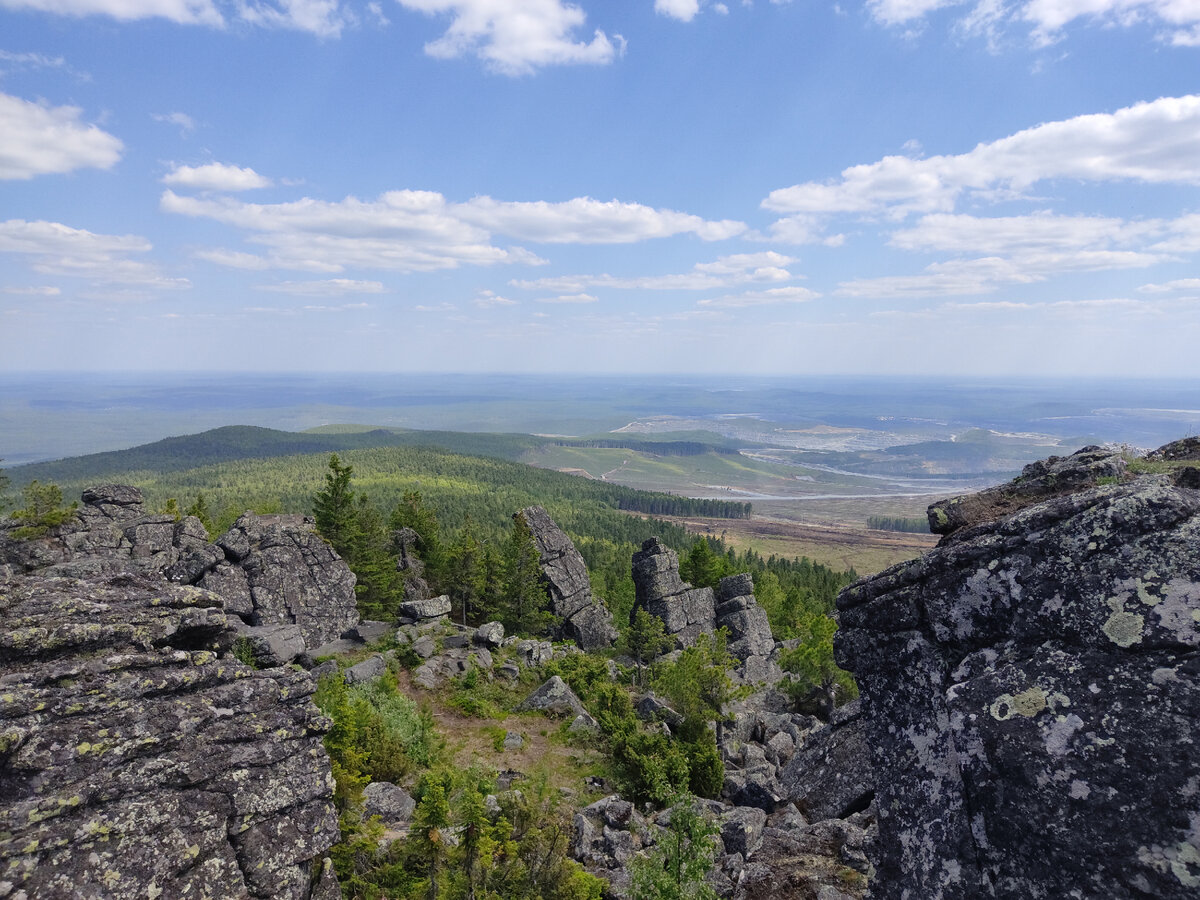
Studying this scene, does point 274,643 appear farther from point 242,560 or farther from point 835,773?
point 835,773

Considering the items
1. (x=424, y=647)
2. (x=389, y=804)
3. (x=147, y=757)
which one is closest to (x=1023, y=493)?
(x=147, y=757)

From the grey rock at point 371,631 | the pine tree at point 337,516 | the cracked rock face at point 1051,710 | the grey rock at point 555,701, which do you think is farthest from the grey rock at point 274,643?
the cracked rock face at point 1051,710

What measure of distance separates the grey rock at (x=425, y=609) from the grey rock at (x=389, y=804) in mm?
23079

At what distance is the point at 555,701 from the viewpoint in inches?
1380

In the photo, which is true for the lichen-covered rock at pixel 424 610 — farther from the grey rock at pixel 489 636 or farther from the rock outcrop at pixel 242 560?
the grey rock at pixel 489 636

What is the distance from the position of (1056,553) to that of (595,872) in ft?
56.2

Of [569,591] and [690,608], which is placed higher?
[569,591]

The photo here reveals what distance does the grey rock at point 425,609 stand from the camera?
4444cm

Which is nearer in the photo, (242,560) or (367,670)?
(367,670)

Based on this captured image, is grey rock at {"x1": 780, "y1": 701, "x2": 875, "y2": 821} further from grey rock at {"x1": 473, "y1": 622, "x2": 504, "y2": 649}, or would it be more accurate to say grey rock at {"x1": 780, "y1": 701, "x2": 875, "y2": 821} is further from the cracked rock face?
grey rock at {"x1": 473, "y1": 622, "x2": 504, "y2": 649}

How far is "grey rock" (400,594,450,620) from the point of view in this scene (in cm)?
4444

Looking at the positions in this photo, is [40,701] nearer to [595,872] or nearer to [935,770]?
[935,770]

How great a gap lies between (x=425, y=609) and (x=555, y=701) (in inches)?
579

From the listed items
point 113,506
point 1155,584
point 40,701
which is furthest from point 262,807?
point 113,506
